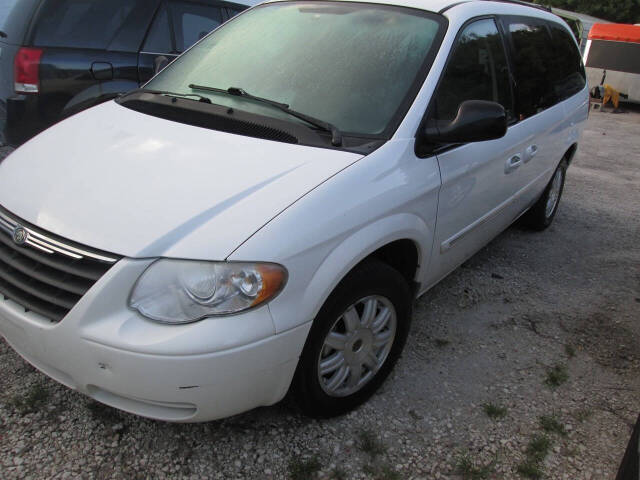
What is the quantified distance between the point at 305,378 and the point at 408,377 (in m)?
0.81

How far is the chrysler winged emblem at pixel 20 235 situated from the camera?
2.07 m

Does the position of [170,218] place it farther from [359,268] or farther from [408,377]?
[408,377]

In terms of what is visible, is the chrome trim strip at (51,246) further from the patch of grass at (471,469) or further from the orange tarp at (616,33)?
the orange tarp at (616,33)

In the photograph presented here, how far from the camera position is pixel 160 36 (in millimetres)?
4797

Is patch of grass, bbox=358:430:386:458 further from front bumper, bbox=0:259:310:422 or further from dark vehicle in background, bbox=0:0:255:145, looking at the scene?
dark vehicle in background, bbox=0:0:255:145

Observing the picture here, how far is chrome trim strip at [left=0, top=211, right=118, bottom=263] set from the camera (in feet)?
6.27

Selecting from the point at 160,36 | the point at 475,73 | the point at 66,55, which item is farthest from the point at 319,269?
the point at 160,36

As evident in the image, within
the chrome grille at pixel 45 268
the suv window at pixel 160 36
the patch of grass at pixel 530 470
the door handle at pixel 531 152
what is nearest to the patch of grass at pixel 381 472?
the patch of grass at pixel 530 470

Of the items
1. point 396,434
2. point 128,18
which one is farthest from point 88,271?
point 128,18

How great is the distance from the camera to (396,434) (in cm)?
246

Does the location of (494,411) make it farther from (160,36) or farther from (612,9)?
(612,9)

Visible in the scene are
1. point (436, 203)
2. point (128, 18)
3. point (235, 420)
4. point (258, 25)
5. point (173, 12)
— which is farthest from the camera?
point (173, 12)

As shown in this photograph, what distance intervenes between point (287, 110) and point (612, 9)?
107ft

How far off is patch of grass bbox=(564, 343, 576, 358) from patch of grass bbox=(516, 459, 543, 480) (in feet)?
3.18
